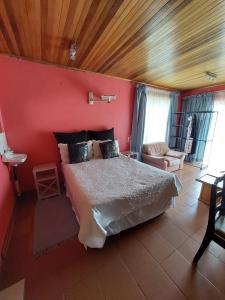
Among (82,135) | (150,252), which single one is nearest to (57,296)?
(150,252)

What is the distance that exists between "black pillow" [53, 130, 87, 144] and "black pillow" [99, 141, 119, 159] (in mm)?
417

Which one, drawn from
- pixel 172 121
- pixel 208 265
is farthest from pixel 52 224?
pixel 172 121

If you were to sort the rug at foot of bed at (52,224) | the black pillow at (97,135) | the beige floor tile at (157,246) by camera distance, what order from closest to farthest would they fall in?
1. the beige floor tile at (157,246)
2. the rug at foot of bed at (52,224)
3. the black pillow at (97,135)

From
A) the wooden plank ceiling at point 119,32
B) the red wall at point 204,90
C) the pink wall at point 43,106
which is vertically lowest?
the pink wall at point 43,106

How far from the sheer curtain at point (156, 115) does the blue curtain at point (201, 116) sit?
71 cm

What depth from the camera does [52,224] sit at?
187 centimetres

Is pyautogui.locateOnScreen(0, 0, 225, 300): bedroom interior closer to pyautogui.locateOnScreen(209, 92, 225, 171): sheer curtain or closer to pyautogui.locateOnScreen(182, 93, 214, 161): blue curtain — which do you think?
pyautogui.locateOnScreen(209, 92, 225, 171): sheer curtain

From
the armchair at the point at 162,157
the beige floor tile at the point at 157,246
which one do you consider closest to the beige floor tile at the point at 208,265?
the beige floor tile at the point at 157,246

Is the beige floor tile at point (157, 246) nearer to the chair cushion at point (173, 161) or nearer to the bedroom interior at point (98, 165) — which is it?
the bedroom interior at point (98, 165)

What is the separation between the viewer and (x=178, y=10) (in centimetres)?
125

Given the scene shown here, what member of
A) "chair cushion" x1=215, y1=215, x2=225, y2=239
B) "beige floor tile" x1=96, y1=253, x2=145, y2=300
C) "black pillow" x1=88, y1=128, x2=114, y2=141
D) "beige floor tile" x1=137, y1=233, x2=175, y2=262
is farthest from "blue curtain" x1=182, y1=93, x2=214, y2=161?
"beige floor tile" x1=96, y1=253, x2=145, y2=300

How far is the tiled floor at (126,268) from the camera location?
1153mm

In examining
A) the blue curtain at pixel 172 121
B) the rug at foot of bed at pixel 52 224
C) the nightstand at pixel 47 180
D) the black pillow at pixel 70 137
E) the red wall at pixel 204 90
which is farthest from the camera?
the blue curtain at pixel 172 121

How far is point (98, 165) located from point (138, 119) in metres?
1.91
